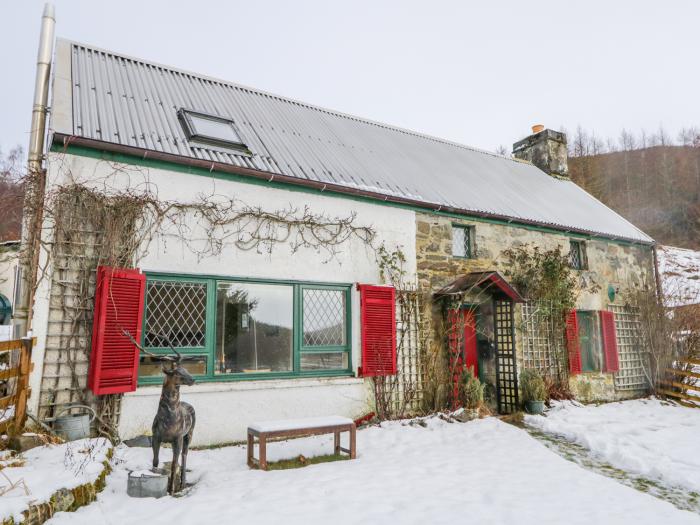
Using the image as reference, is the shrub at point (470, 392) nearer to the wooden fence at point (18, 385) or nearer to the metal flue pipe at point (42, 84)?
the wooden fence at point (18, 385)

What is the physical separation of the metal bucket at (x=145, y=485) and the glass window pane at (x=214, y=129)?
4.60m

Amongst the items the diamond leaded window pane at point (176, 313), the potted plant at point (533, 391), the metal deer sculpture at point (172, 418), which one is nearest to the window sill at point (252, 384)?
the diamond leaded window pane at point (176, 313)

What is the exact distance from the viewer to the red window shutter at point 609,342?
33.5 ft

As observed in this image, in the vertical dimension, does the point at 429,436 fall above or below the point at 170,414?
below

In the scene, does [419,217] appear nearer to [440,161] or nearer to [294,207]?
[294,207]

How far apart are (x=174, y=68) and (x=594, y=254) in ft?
32.9

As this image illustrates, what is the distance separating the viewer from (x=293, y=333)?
6.50 m

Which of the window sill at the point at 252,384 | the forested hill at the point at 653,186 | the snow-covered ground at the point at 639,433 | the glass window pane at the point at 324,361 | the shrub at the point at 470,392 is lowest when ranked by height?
the snow-covered ground at the point at 639,433

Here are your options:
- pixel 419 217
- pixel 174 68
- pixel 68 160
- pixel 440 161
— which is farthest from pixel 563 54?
pixel 68 160

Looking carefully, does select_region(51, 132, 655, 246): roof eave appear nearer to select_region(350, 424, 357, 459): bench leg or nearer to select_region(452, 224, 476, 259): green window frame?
select_region(452, 224, 476, 259): green window frame

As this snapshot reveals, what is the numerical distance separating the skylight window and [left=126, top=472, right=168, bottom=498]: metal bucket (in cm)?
450

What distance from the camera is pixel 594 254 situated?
10570 mm

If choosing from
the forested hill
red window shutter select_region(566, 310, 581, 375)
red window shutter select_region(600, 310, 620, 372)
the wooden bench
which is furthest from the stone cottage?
the forested hill

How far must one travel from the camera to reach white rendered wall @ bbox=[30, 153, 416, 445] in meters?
5.32
